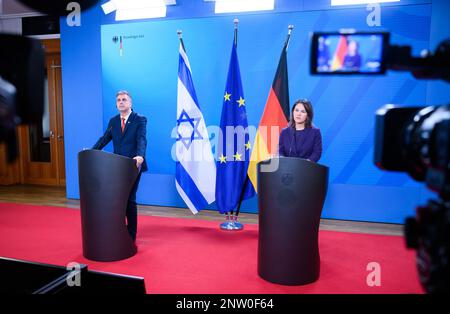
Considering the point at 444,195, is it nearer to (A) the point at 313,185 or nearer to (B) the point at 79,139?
(A) the point at 313,185

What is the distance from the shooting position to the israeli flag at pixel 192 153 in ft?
12.6

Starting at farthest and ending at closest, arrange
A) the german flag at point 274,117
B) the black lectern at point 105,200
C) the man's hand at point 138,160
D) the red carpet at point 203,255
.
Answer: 1. the german flag at point 274,117
2. the man's hand at point 138,160
3. the black lectern at point 105,200
4. the red carpet at point 203,255

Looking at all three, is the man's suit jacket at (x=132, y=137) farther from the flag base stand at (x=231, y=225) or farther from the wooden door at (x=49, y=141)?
the wooden door at (x=49, y=141)

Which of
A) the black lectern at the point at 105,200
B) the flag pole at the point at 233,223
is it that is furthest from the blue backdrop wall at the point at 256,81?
the black lectern at the point at 105,200

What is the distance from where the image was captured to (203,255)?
3.05 metres

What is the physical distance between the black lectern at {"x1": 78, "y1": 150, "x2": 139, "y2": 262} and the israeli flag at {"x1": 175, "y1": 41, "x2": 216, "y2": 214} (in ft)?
3.20

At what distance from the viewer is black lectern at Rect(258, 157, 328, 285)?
92.7 inches

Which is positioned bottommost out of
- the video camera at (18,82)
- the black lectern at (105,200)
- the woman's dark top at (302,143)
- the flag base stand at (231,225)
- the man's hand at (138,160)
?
the flag base stand at (231,225)

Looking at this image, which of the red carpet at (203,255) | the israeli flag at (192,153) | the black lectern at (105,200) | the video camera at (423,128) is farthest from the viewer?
the israeli flag at (192,153)

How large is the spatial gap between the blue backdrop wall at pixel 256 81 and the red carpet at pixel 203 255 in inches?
26.2

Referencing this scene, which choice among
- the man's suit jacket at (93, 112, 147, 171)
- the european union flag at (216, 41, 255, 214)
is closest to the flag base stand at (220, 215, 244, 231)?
the european union flag at (216, 41, 255, 214)

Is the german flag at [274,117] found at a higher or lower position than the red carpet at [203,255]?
higher

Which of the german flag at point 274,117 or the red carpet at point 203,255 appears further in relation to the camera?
the german flag at point 274,117
